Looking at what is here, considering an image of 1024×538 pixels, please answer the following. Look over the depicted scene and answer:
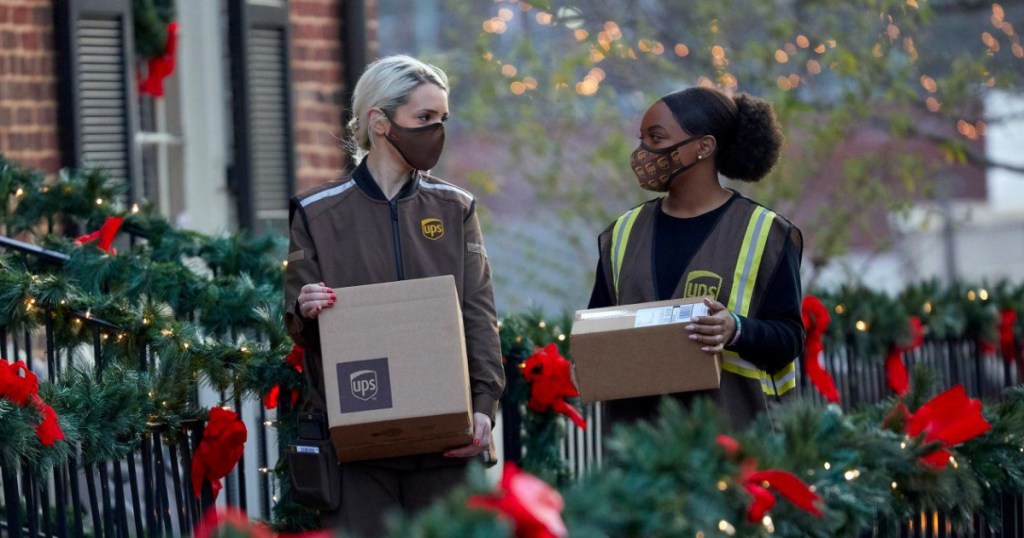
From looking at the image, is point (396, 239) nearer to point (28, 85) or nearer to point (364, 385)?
point (364, 385)

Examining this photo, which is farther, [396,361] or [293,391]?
[293,391]

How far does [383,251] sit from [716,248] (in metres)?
0.85

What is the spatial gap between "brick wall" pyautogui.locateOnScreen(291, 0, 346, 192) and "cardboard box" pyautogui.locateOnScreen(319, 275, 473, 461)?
4.42m

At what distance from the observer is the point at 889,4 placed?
8898mm

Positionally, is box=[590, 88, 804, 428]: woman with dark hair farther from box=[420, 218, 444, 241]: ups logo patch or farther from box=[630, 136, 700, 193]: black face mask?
box=[420, 218, 444, 241]: ups logo patch

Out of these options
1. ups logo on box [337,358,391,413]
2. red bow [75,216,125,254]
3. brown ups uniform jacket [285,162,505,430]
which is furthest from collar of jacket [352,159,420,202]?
red bow [75,216,125,254]

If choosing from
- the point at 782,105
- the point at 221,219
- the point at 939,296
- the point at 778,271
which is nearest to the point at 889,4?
the point at 782,105

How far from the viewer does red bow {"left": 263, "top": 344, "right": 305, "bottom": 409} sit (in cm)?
421

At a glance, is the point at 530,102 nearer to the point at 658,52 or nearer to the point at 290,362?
the point at 658,52

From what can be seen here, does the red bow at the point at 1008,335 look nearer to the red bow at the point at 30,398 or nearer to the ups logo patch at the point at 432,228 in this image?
the ups logo patch at the point at 432,228

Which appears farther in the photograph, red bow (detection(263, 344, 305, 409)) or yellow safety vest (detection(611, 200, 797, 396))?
red bow (detection(263, 344, 305, 409))

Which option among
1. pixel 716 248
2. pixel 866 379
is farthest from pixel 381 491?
pixel 866 379

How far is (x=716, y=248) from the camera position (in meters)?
3.74

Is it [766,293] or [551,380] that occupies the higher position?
[766,293]
